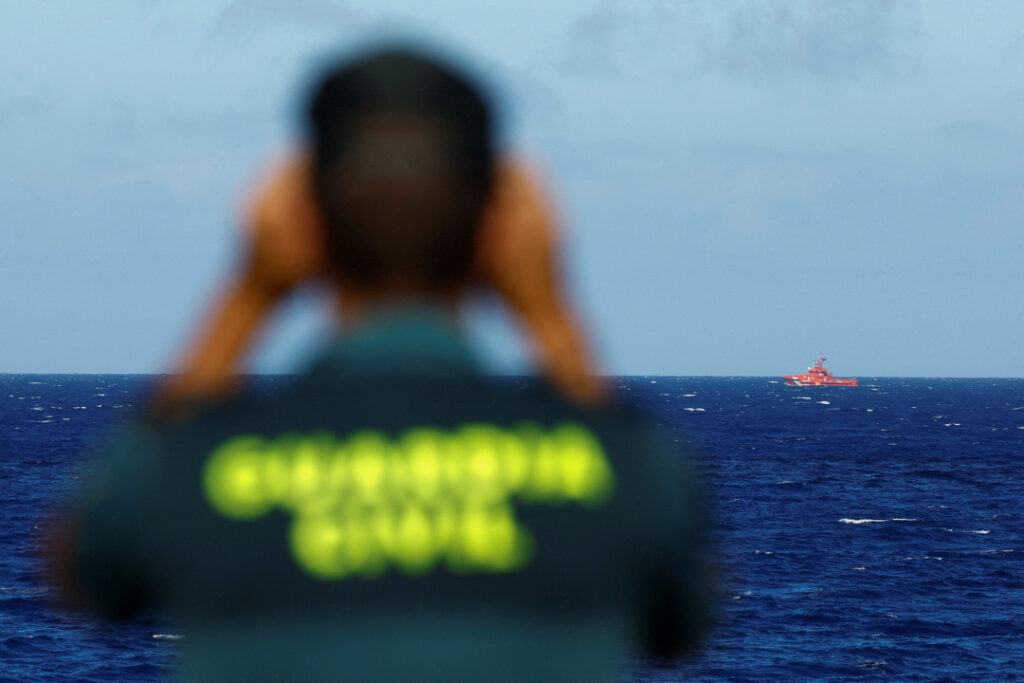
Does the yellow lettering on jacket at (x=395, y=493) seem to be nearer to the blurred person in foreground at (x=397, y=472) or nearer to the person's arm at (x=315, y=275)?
the blurred person in foreground at (x=397, y=472)

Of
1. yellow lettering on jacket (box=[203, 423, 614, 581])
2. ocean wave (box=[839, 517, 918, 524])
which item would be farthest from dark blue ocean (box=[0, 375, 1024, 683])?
ocean wave (box=[839, 517, 918, 524])

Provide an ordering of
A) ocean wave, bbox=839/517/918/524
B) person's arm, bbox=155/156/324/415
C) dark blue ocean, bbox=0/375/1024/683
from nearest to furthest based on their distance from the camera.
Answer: person's arm, bbox=155/156/324/415, dark blue ocean, bbox=0/375/1024/683, ocean wave, bbox=839/517/918/524

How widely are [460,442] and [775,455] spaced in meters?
115

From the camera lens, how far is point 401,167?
74.4 inches

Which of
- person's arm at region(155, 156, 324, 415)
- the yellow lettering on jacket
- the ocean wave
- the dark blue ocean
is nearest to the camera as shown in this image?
the yellow lettering on jacket

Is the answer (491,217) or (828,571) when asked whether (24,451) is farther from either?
(491,217)

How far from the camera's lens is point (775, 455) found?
4500 inches

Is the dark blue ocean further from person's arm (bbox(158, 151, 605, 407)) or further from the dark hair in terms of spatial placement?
the dark hair

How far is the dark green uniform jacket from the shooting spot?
5.98 ft

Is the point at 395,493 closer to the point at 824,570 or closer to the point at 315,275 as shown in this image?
the point at 315,275

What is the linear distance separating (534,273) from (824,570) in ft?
198

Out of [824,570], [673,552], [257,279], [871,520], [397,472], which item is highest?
[257,279]

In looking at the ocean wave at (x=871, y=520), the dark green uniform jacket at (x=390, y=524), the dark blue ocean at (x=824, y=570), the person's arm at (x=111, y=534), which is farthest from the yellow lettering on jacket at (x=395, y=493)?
the ocean wave at (x=871, y=520)

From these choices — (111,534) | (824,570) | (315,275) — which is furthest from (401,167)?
(824,570)
